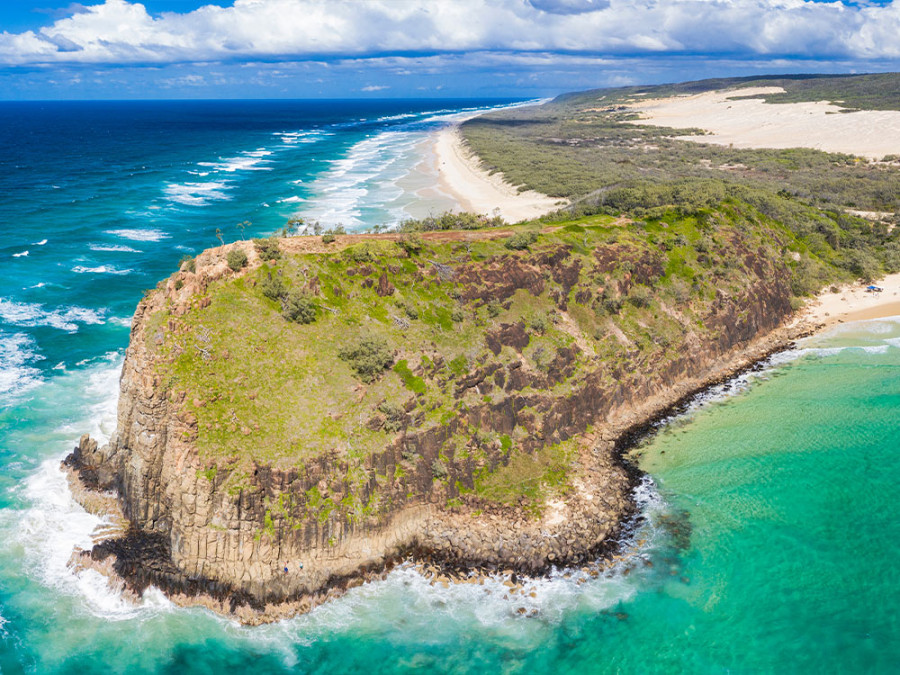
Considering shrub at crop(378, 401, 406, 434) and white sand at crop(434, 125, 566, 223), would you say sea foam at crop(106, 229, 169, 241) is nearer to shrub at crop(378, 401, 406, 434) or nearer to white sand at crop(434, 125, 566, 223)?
white sand at crop(434, 125, 566, 223)

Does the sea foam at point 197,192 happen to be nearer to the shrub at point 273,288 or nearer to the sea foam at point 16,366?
the sea foam at point 16,366

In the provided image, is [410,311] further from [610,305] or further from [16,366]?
[16,366]

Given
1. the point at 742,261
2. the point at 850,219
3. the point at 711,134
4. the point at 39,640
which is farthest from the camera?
the point at 711,134

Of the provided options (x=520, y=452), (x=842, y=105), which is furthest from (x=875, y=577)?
(x=842, y=105)

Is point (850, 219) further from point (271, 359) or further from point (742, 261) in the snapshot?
point (271, 359)

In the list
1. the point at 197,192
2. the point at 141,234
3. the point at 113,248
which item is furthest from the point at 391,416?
the point at 197,192

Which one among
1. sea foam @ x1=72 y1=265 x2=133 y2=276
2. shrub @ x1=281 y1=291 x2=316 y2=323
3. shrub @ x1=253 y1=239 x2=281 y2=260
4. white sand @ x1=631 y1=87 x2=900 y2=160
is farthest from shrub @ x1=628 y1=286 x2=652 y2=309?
Answer: white sand @ x1=631 y1=87 x2=900 y2=160

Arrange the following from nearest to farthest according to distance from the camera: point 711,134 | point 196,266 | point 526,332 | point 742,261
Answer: point 196,266 → point 526,332 → point 742,261 → point 711,134

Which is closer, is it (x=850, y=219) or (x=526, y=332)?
(x=526, y=332)
